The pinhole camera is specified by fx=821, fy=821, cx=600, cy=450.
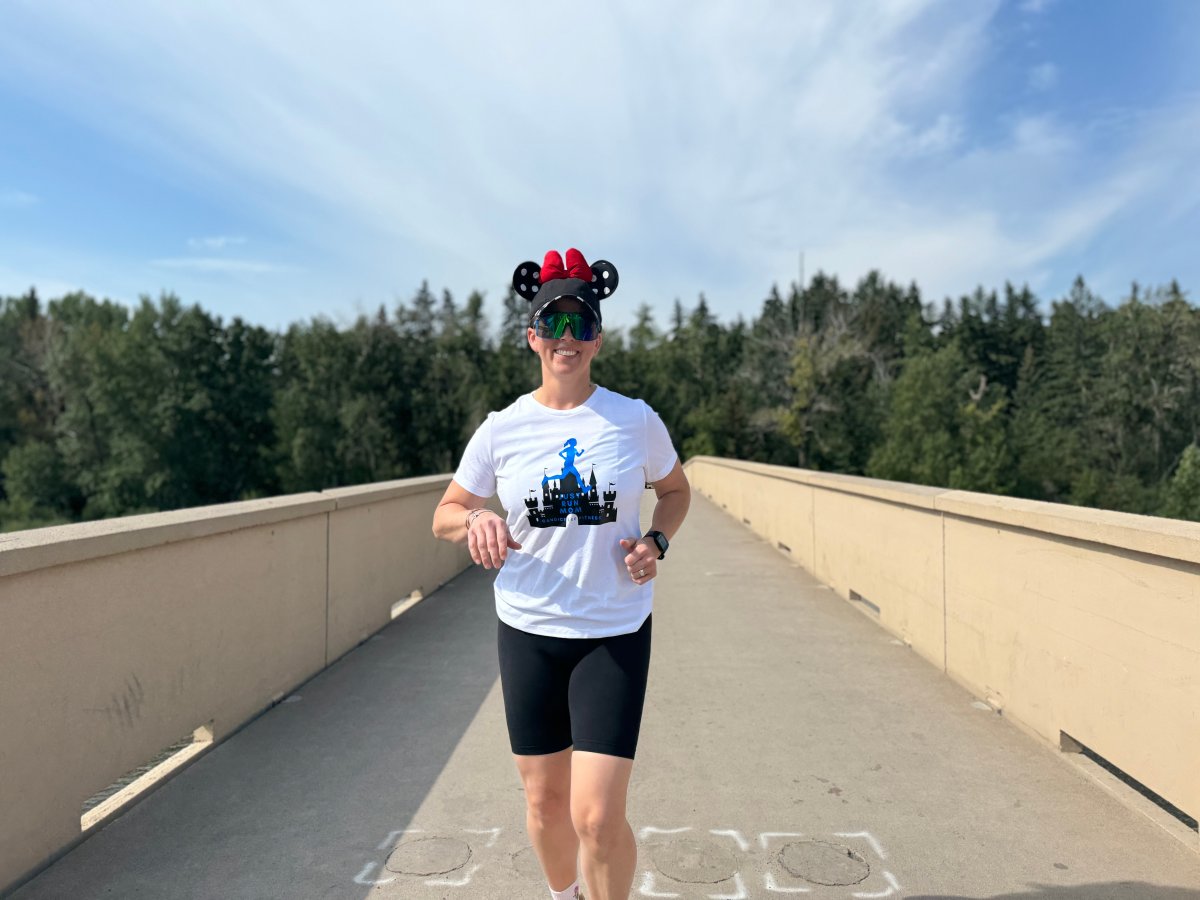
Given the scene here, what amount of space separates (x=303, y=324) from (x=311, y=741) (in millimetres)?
65752

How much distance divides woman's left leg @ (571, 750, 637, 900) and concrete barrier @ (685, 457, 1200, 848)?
228 centimetres

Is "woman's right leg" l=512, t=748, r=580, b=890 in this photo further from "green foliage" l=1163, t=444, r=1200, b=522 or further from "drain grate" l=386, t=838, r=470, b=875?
"green foliage" l=1163, t=444, r=1200, b=522

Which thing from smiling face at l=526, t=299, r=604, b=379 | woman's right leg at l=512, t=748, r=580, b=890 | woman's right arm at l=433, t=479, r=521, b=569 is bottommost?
woman's right leg at l=512, t=748, r=580, b=890

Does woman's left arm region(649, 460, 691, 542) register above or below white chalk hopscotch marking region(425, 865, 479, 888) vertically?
above

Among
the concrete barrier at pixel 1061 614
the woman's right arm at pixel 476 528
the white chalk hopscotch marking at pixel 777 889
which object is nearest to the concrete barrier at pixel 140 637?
the woman's right arm at pixel 476 528

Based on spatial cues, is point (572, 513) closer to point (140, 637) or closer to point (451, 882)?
point (451, 882)

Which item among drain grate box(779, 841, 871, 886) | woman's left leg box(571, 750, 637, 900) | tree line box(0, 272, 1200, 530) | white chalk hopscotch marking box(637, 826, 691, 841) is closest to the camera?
woman's left leg box(571, 750, 637, 900)

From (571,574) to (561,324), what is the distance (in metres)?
0.73

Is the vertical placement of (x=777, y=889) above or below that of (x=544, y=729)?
below

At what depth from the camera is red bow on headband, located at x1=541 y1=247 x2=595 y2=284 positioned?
2533 millimetres

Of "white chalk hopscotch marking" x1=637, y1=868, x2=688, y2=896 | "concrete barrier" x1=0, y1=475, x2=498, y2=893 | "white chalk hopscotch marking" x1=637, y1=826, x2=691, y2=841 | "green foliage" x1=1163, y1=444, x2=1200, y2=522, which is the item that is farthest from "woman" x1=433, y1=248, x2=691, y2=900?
"green foliage" x1=1163, y1=444, x2=1200, y2=522

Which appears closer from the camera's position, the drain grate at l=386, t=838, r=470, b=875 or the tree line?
the drain grate at l=386, t=838, r=470, b=875

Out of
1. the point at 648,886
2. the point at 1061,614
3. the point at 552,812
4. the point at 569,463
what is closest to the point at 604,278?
the point at 569,463

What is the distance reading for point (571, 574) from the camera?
2.28 m
